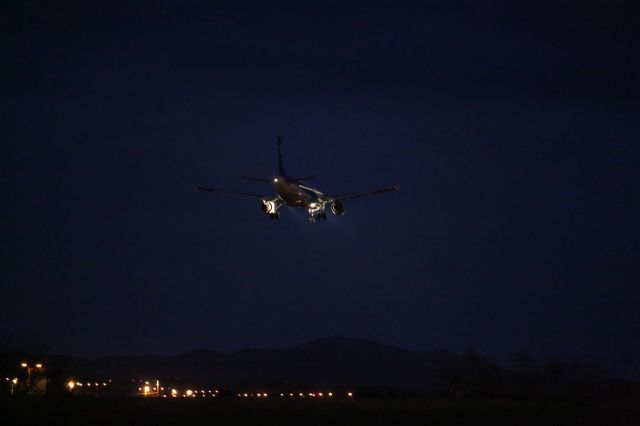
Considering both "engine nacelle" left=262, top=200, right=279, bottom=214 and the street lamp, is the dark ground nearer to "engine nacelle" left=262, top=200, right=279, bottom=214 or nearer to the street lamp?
"engine nacelle" left=262, top=200, right=279, bottom=214

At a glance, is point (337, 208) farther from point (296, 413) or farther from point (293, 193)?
point (296, 413)

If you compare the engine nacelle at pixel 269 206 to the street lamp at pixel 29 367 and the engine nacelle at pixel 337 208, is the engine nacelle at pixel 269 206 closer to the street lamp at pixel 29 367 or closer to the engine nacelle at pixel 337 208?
the engine nacelle at pixel 337 208

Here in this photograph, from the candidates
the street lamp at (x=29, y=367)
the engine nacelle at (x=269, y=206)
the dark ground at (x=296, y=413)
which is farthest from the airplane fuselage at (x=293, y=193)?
the street lamp at (x=29, y=367)

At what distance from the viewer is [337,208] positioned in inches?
2410

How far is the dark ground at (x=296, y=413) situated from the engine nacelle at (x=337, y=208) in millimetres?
12749

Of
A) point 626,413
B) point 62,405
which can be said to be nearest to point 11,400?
point 62,405

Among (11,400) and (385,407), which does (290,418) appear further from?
(11,400)

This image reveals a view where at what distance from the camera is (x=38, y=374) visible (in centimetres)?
7206

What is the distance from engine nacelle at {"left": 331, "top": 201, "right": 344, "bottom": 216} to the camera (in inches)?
2404

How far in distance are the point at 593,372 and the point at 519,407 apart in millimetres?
66043

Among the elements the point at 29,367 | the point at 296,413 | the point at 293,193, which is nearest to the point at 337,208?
the point at 293,193

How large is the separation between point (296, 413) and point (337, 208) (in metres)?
15.7

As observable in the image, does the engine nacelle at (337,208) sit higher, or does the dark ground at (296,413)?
the engine nacelle at (337,208)

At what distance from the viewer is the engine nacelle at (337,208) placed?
61066 millimetres
